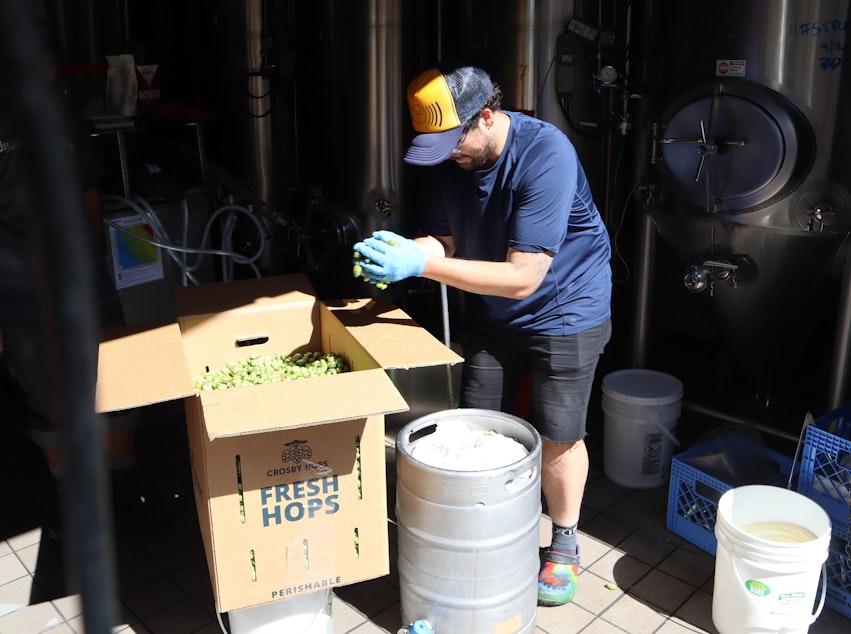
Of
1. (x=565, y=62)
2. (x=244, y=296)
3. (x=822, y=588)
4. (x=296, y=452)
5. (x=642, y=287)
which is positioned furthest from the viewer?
(x=642, y=287)

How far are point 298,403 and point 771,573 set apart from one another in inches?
51.7

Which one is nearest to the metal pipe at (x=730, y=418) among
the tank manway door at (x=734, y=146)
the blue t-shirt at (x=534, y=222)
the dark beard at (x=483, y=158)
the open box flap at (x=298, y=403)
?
the tank manway door at (x=734, y=146)

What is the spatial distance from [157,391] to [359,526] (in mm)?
610

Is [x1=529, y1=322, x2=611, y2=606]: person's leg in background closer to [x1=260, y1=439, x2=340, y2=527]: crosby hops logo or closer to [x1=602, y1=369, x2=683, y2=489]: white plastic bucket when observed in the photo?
[x1=602, y1=369, x2=683, y2=489]: white plastic bucket

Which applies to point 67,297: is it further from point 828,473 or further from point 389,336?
point 828,473

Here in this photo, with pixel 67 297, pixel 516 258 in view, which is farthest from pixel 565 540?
pixel 67 297

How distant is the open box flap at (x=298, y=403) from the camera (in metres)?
1.79

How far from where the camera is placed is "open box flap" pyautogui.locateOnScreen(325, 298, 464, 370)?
6.82 ft

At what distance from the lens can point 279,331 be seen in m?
2.50

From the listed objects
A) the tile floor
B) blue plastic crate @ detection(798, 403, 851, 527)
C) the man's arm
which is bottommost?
the tile floor

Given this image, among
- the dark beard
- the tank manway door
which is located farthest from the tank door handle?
the dark beard

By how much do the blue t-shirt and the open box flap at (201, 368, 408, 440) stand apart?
56 cm

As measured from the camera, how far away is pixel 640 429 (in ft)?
9.98

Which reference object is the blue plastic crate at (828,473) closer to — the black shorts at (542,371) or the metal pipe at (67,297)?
the black shorts at (542,371)
